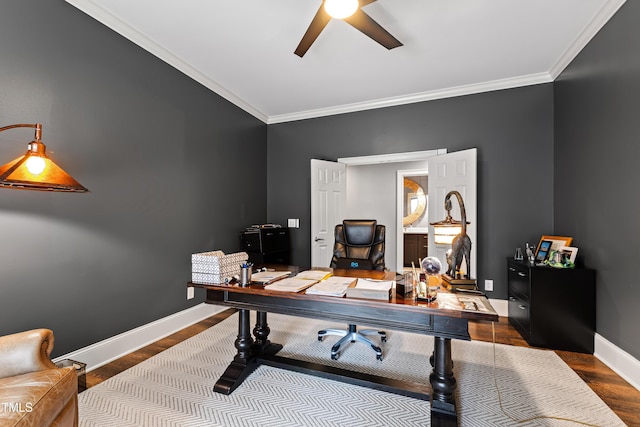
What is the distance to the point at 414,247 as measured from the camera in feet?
20.0

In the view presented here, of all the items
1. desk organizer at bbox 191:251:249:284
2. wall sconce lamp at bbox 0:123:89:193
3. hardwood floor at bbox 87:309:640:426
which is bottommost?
hardwood floor at bbox 87:309:640:426

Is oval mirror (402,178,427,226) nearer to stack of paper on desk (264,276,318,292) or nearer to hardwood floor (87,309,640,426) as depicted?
→ hardwood floor (87,309,640,426)

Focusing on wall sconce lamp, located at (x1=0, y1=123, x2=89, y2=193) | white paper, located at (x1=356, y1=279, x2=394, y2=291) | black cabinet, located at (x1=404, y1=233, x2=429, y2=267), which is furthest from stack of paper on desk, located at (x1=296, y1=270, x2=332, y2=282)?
black cabinet, located at (x1=404, y1=233, x2=429, y2=267)

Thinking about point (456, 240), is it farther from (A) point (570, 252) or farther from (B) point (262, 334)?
(A) point (570, 252)

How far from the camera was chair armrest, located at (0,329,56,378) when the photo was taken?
1136 mm

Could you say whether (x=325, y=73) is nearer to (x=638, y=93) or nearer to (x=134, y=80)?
(x=134, y=80)

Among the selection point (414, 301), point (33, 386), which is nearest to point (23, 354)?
point (33, 386)

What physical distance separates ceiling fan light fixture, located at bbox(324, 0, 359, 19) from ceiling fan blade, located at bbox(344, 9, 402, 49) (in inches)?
2.7

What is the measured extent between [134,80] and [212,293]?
2.05m

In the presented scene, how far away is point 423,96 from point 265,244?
9.28 feet

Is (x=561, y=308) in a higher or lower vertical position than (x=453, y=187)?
lower

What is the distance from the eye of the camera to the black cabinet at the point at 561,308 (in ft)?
7.84

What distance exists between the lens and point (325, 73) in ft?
10.5

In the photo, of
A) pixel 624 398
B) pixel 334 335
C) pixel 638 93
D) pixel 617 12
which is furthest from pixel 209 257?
pixel 617 12
